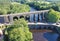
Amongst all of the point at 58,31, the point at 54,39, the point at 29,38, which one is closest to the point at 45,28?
the point at 58,31

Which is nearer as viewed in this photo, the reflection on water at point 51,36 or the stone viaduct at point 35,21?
the reflection on water at point 51,36

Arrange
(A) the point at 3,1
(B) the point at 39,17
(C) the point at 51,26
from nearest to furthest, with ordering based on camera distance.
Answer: (C) the point at 51,26 → (B) the point at 39,17 → (A) the point at 3,1

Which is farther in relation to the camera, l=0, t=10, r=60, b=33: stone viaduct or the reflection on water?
l=0, t=10, r=60, b=33: stone viaduct

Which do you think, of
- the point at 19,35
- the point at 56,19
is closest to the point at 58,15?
the point at 56,19

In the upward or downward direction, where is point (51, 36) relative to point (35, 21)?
upward

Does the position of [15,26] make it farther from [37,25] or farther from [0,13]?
[0,13]

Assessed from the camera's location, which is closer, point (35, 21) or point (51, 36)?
point (51, 36)

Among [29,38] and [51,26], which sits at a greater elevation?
[29,38]

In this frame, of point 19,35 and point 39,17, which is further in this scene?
point 39,17

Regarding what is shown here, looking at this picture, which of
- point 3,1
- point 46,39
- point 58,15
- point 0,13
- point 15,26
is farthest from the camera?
point 3,1
